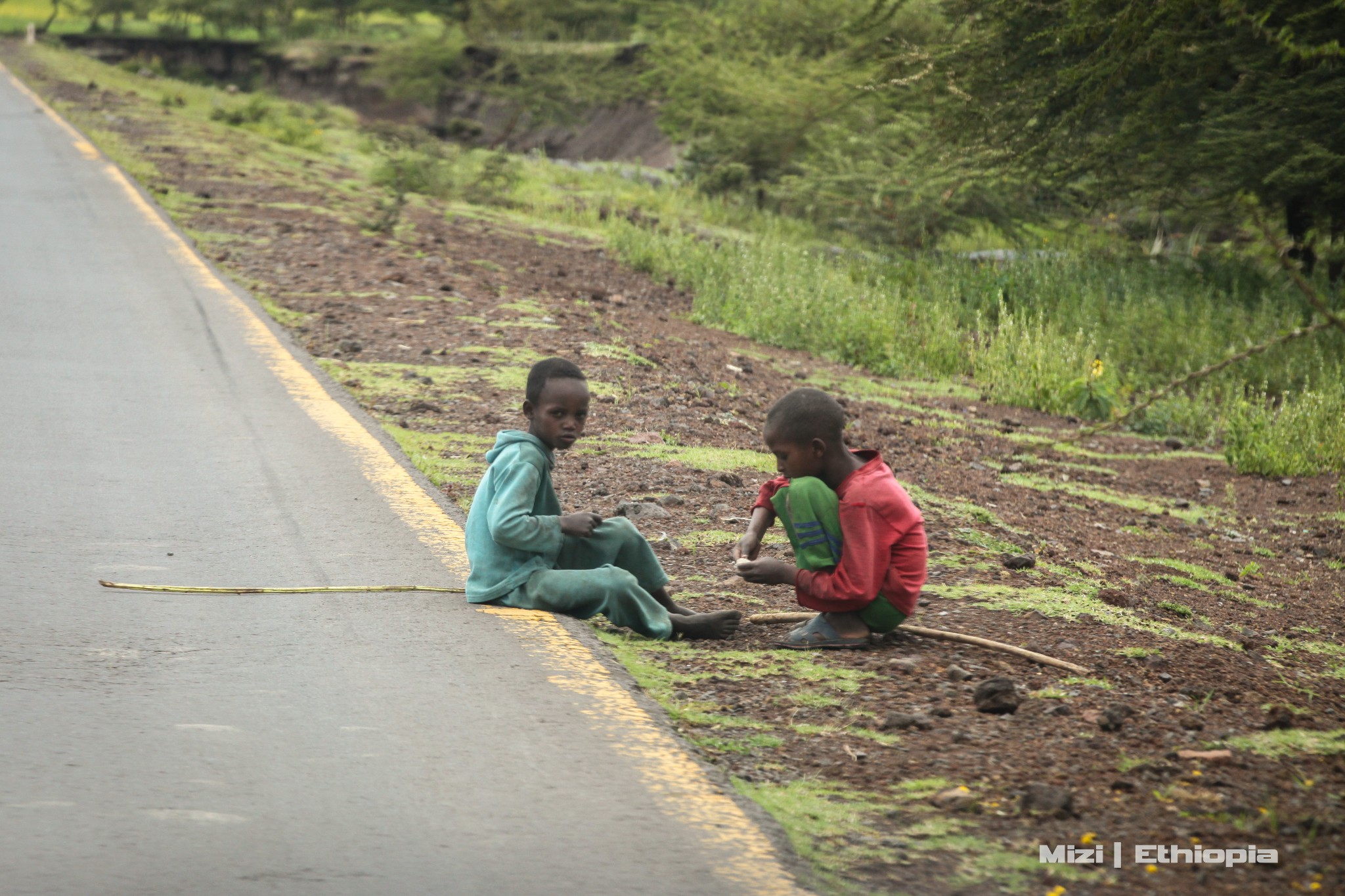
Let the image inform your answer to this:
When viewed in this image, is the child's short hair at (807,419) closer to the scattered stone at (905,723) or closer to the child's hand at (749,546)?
the child's hand at (749,546)

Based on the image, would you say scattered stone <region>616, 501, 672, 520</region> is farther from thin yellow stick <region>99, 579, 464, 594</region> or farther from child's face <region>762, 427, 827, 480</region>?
child's face <region>762, 427, 827, 480</region>

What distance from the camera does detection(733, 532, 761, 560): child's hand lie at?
14.9 ft

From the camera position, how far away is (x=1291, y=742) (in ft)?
12.5

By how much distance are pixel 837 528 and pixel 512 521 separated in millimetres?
1069

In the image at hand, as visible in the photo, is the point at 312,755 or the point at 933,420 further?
the point at 933,420

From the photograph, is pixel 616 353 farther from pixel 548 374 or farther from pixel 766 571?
pixel 766 571

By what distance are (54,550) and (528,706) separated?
2.34 m

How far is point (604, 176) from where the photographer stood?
26.8m

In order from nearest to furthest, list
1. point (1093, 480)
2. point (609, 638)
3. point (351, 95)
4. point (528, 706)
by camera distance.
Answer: point (528, 706), point (609, 638), point (1093, 480), point (351, 95)

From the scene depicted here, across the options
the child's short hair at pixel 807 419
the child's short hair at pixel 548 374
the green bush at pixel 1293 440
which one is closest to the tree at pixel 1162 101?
the green bush at pixel 1293 440

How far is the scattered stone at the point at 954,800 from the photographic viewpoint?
335 centimetres

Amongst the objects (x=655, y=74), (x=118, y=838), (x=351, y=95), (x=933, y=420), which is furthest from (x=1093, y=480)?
(x=351, y=95)

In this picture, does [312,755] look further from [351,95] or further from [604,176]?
[351,95]

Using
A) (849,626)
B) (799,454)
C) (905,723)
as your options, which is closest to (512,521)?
(799,454)
